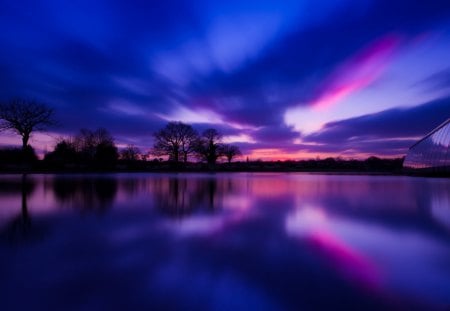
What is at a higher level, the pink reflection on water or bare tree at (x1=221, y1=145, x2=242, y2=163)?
bare tree at (x1=221, y1=145, x2=242, y2=163)

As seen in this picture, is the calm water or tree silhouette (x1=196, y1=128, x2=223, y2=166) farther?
tree silhouette (x1=196, y1=128, x2=223, y2=166)

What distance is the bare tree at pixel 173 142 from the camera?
63.5m

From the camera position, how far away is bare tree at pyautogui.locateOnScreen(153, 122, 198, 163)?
6350cm

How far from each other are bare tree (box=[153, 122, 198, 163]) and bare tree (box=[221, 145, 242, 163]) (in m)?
16.4

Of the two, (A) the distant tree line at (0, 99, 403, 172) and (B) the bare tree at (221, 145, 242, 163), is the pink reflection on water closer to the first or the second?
(A) the distant tree line at (0, 99, 403, 172)

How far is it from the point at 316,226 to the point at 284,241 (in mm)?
1862

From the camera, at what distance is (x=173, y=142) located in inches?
2500

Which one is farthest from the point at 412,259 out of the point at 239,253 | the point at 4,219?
the point at 4,219

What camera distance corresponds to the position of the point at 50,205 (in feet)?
33.8

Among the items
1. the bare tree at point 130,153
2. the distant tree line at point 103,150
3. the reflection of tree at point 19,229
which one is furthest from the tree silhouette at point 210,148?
the reflection of tree at point 19,229

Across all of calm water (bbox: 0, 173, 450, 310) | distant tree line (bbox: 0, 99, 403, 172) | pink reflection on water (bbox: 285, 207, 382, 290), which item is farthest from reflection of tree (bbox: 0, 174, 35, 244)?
distant tree line (bbox: 0, 99, 403, 172)

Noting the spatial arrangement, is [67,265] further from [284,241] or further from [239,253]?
[284,241]

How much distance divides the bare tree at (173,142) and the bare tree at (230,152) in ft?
53.8

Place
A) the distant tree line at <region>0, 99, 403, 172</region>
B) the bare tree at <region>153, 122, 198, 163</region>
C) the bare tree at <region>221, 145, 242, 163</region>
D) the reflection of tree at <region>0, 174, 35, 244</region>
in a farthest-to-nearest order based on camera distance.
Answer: the bare tree at <region>221, 145, 242, 163</region> → the bare tree at <region>153, 122, 198, 163</region> → the distant tree line at <region>0, 99, 403, 172</region> → the reflection of tree at <region>0, 174, 35, 244</region>
